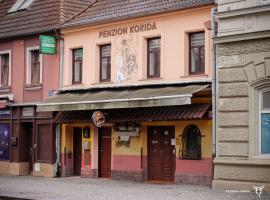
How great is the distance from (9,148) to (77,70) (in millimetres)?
5240

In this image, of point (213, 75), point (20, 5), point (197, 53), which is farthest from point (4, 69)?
point (213, 75)

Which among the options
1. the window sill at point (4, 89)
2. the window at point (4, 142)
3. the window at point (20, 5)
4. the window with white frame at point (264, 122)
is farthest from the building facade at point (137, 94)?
the window at point (20, 5)

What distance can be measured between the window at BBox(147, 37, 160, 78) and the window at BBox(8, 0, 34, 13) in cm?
840

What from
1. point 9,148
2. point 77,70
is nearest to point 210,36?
point 77,70

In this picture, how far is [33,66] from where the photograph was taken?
27969 millimetres

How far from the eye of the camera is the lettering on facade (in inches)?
921

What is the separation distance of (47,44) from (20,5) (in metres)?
5.00

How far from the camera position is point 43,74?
89.1 ft

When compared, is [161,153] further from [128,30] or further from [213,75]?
[128,30]

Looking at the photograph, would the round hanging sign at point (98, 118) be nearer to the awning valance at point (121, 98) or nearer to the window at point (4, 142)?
the awning valance at point (121, 98)

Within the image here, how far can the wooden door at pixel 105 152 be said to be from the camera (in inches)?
995

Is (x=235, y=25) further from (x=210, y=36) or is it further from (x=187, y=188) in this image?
(x=187, y=188)

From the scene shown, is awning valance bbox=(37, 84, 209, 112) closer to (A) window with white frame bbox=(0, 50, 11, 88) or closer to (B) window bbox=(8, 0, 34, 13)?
(A) window with white frame bbox=(0, 50, 11, 88)

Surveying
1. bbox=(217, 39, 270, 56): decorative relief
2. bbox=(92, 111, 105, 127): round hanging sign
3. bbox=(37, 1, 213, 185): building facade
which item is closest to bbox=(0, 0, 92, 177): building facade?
bbox=(37, 1, 213, 185): building facade
